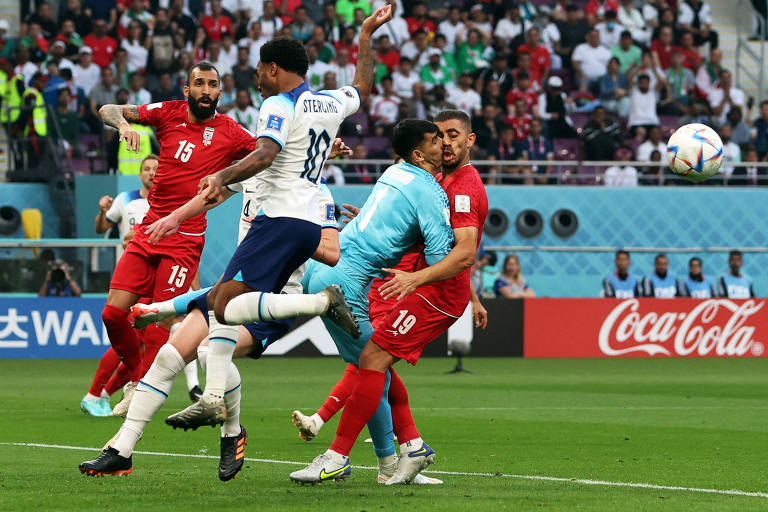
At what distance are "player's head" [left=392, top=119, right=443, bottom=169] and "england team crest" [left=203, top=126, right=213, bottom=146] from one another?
95.7 inches

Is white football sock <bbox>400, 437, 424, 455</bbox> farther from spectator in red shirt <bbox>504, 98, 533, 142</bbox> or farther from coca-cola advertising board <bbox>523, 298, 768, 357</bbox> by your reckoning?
spectator in red shirt <bbox>504, 98, 533, 142</bbox>

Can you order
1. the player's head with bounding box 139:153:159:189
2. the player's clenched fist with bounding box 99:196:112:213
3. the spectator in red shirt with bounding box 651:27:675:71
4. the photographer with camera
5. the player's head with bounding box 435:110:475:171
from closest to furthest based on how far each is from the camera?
the player's head with bounding box 435:110:475:171
the player's head with bounding box 139:153:159:189
the player's clenched fist with bounding box 99:196:112:213
the photographer with camera
the spectator in red shirt with bounding box 651:27:675:71

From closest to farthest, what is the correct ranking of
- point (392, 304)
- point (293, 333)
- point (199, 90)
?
1. point (392, 304)
2. point (199, 90)
3. point (293, 333)

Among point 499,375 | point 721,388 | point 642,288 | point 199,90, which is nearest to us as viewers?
point 199,90

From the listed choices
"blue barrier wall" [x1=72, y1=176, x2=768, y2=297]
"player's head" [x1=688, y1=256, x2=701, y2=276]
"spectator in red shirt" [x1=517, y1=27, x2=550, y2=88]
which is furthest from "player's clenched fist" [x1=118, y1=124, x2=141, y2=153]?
"spectator in red shirt" [x1=517, y1=27, x2=550, y2=88]

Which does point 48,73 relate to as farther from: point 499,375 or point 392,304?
point 392,304

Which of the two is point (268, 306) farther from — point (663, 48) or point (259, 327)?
point (663, 48)

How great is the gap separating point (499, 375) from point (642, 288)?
477 centimetres

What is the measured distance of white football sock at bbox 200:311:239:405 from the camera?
24.8 feet

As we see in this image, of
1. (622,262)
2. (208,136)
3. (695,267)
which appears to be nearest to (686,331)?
(695,267)

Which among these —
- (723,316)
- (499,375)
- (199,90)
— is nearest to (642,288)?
(723,316)

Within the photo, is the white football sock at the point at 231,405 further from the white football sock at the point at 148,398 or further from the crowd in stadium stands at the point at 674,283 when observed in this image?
the crowd in stadium stands at the point at 674,283

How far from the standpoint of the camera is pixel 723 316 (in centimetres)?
2208

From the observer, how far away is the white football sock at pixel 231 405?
782 cm
